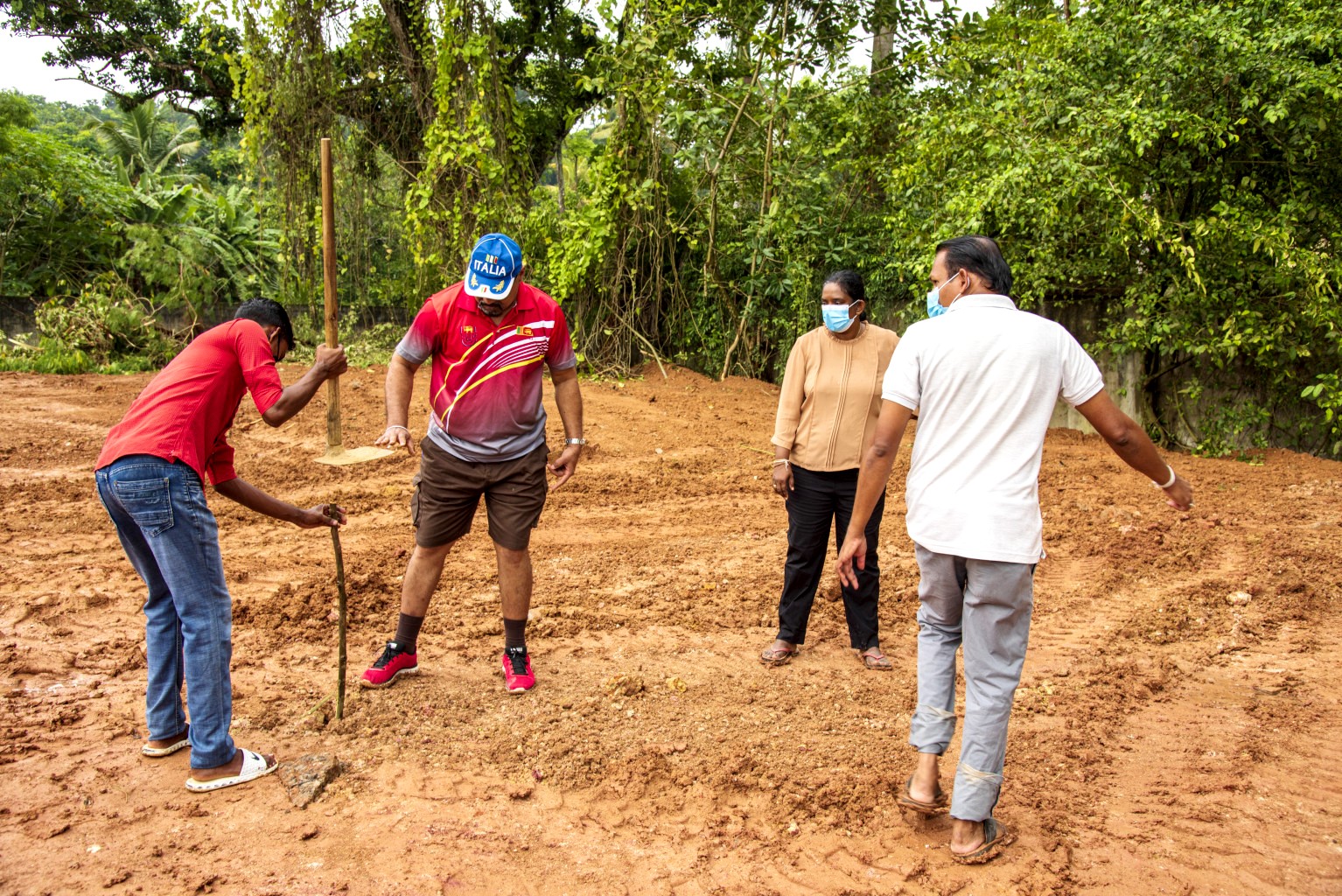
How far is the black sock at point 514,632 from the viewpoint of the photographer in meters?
4.42

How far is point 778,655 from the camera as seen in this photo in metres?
4.84

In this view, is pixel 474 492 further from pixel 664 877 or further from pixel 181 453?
pixel 664 877

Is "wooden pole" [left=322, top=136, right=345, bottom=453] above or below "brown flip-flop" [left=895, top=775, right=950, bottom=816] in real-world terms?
above

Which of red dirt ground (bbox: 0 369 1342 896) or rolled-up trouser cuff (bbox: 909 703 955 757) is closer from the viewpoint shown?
red dirt ground (bbox: 0 369 1342 896)

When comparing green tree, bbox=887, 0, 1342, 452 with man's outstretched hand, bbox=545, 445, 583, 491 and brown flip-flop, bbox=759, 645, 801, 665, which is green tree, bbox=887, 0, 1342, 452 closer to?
brown flip-flop, bbox=759, 645, 801, 665

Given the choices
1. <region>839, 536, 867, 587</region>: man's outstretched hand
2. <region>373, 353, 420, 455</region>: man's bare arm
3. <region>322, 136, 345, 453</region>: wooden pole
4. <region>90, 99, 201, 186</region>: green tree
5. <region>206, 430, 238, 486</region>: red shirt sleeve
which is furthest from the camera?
<region>90, 99, 201, 186</region>: green tree

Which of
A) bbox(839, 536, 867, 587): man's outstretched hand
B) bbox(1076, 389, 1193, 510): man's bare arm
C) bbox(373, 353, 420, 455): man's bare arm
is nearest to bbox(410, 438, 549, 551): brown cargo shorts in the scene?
bbox(373, 353, 420, 455): man's bare arm

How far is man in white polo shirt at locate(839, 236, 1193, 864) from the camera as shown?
3055 mm

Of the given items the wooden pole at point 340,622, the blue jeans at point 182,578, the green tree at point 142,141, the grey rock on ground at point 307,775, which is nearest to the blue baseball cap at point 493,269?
the wooden pole at point 340,622

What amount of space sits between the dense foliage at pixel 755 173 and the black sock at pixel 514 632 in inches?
238

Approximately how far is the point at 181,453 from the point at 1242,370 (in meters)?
9.34

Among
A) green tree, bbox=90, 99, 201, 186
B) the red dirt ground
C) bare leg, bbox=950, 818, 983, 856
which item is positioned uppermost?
green tree, bbox=90, 99, 201, 186

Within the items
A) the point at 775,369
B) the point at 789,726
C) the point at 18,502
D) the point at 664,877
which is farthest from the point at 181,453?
the point at 775,369

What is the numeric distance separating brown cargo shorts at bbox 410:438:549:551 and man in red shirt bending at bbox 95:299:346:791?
2.36 ft
